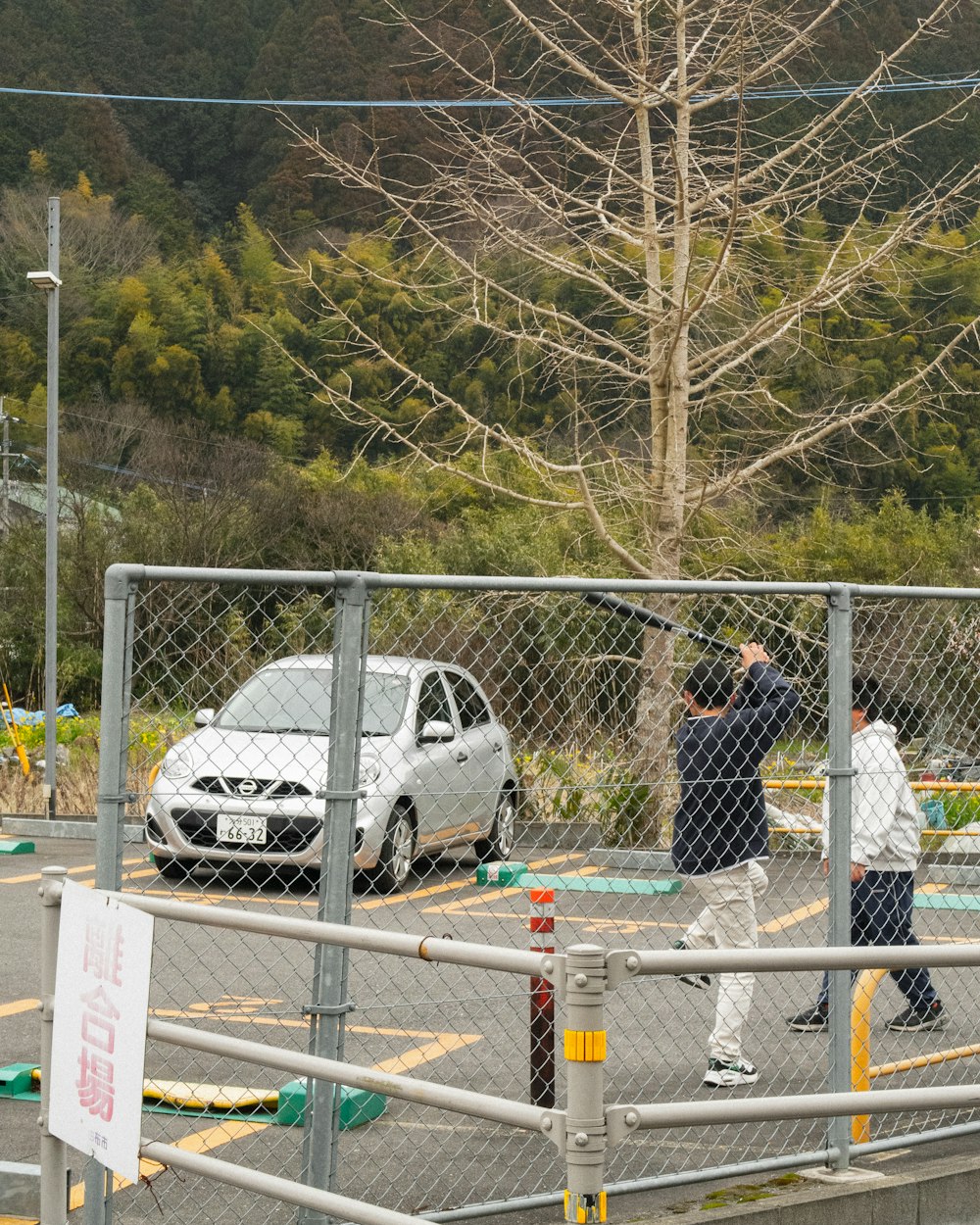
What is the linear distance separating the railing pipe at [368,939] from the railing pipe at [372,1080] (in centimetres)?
25

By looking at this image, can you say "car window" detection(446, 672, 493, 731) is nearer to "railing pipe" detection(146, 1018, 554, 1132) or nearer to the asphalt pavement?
the asphalt pavement

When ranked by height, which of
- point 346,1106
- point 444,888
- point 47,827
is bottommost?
point 47,827

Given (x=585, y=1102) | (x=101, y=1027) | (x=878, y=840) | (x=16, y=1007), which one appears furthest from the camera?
(x=16, y=1007)

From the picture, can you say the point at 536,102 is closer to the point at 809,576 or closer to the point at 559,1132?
the point at 559,1132

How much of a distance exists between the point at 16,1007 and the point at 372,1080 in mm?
Answer: 5401

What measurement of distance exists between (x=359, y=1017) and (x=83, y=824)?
792 centimetres

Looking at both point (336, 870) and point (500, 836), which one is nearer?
point (336, 870)

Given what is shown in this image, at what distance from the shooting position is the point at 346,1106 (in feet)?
20.0

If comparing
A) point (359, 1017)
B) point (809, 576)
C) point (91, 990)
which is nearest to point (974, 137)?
point (809, 576)

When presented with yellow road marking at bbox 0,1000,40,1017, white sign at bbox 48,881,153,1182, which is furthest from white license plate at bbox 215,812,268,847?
yellow road marking at bbox 0,1000,40,1017

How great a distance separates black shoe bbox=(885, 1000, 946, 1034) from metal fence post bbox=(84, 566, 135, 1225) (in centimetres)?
458

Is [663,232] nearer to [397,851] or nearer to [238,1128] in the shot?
[238,1128]

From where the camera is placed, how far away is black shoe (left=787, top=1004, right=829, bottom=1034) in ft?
24.8

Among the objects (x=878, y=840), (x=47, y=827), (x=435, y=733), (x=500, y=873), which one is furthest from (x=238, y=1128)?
(x=47, y=827)
